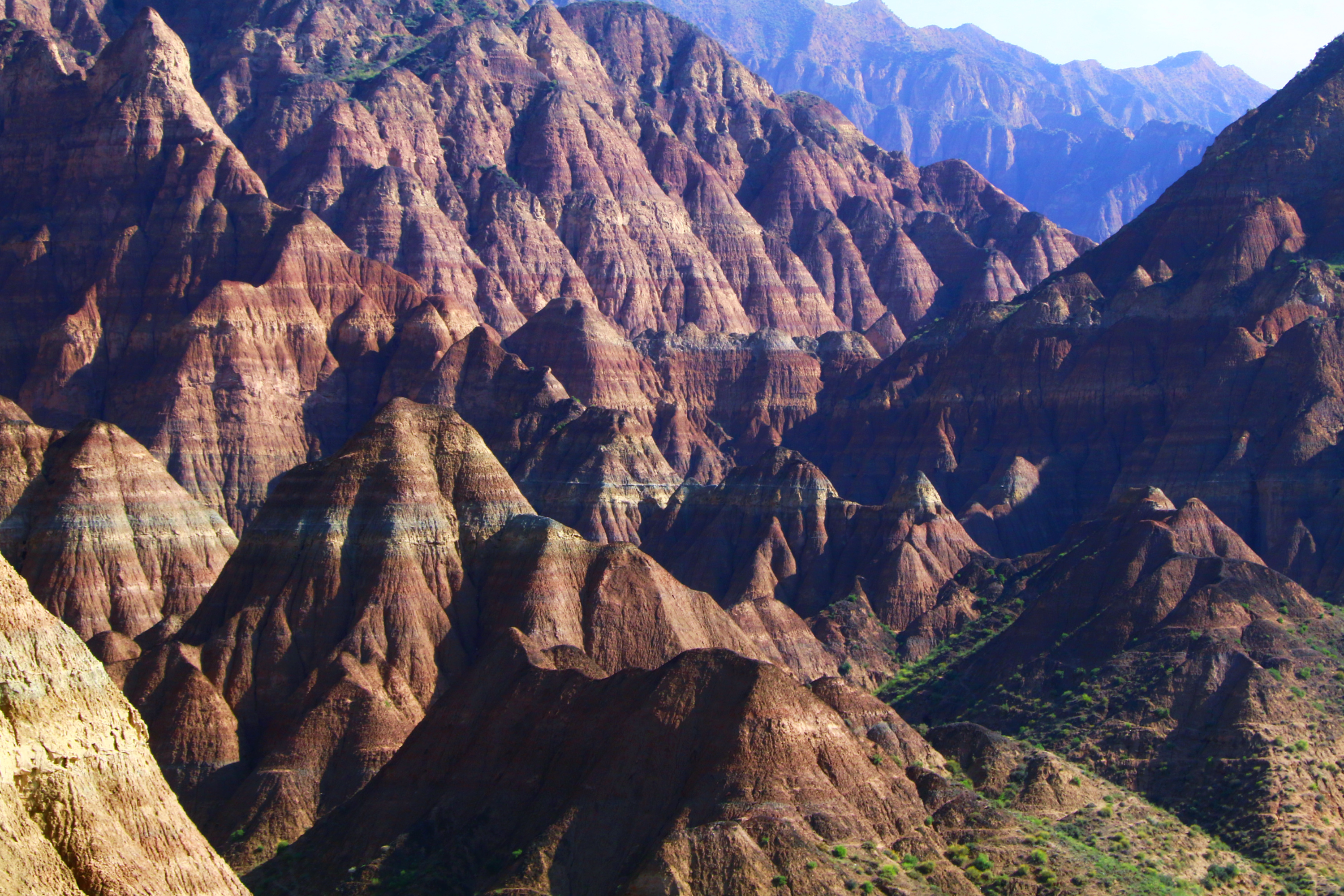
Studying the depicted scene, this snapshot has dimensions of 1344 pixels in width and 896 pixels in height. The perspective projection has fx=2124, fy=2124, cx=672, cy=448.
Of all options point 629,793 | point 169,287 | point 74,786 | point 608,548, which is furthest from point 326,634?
point 169,287

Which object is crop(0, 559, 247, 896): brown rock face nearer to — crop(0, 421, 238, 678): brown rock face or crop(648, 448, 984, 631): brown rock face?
crop(0, 421, 238, 678): brown rock face

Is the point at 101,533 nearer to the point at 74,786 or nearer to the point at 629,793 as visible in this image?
the point at 629,793

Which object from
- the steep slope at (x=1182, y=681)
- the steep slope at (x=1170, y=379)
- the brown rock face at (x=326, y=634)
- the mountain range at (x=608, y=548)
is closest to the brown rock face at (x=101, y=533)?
the mountain range at (x=608, y=548)

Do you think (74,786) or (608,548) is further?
(608,548)

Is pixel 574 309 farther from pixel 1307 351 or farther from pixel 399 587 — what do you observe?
pixel 399 587

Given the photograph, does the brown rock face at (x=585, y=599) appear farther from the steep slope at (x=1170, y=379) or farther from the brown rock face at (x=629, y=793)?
the steep slope at (x=1170, y=379)

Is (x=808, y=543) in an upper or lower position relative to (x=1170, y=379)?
lower

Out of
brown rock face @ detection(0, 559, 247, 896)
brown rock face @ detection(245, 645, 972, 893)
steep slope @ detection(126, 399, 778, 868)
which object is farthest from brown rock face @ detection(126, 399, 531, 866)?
brown rock face @ detection(0, 559, 247, 896)
